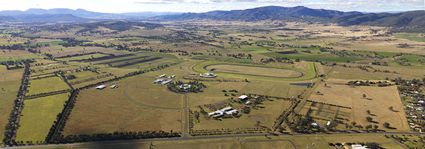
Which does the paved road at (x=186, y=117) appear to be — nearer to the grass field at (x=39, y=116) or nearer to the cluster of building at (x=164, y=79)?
the cluster of building at (x=164, y=79)

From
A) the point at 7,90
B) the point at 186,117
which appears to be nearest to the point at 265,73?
the point at 186,117

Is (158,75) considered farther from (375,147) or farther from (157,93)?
(375,147)

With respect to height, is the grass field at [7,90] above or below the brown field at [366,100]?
below

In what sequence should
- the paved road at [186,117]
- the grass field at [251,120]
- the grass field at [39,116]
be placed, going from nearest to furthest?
the grass field at [39,116]
the paved road at [186,117]
the grass field at [251,120]

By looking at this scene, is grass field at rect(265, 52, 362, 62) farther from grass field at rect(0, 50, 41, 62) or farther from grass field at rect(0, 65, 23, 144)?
grass field at rect(0, 50, 41, 62)

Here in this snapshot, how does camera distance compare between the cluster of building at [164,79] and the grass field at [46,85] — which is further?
the cluster of building at [164,79]

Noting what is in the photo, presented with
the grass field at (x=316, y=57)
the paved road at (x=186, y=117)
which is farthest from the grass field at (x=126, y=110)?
the grass field at (x=316, y=57)
